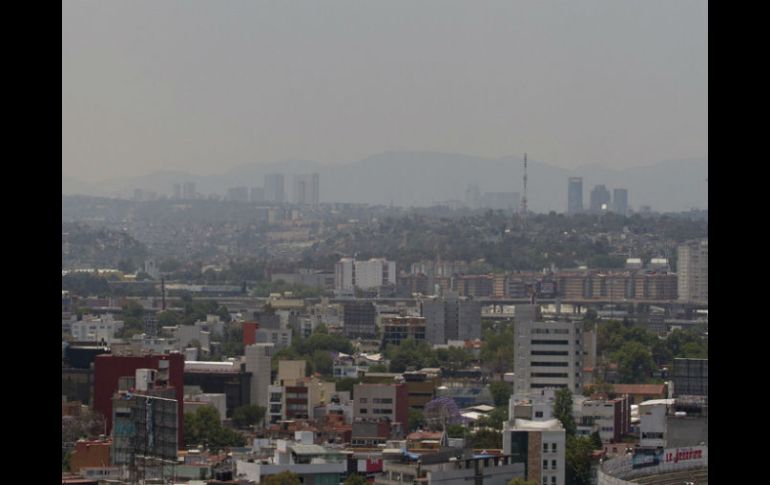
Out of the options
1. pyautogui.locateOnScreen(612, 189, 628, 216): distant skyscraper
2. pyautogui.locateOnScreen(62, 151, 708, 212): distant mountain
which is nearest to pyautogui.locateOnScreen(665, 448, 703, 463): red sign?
pyautogui.locateOnScreen(62, 151, 708, 212): distant mountain

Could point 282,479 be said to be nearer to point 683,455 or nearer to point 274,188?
point 683,455

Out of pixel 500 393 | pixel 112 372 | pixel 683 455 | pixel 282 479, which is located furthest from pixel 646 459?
pixel 500 393

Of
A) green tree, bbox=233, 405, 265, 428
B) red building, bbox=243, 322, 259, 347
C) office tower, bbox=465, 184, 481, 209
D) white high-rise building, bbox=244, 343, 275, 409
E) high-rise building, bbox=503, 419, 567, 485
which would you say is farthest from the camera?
office tower, bbox=465, 184, 481, 209

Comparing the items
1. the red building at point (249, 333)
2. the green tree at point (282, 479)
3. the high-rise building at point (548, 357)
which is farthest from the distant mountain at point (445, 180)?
the green tree at point (282, 479)

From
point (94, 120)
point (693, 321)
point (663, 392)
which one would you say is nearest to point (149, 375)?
point (663, 392)

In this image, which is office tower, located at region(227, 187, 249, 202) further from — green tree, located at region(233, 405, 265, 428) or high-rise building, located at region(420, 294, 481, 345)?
green tree, located at region(233, 405, 265, 428)
